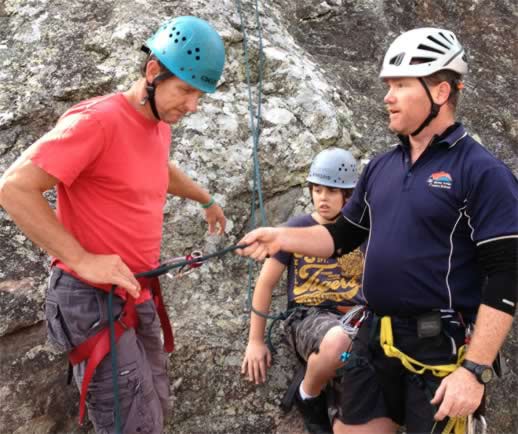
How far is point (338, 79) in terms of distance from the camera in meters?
5.36

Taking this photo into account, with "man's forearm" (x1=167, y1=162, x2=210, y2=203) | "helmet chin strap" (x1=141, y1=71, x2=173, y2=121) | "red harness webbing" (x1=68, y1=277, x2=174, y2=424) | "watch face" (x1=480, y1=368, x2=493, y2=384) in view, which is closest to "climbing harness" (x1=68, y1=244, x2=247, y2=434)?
"red harness webbing" (x1=68, y1=277, x2=174, y2=424)

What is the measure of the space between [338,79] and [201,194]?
100 inches

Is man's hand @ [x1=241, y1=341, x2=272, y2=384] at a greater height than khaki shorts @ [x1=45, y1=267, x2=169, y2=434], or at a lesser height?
lesser

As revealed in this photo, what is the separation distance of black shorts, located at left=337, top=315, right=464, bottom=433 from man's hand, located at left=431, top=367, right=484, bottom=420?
0.22m

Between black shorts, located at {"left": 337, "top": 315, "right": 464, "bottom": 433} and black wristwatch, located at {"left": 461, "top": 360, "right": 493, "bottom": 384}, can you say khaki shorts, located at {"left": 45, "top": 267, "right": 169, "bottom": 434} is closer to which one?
black shorts, located at {"left": 337, "top": 315, "right": 464, "bottom": 433}

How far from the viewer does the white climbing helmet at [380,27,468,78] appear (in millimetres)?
2523

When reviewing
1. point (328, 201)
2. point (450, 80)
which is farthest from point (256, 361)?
point (450, 80)

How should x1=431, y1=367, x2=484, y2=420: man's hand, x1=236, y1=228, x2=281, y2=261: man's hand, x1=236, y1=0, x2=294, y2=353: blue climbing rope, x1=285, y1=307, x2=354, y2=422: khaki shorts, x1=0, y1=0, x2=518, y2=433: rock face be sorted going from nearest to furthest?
x1=431, y1=367, x2=484, y2=420: man's hand → x1=236, y1=228, x2=281, y2=261: man's hand → x1=285, y1=307, x2=354, y2=422: khaki shorts → x1=0, y1=0, x2=518, y2=433: rock face → x1=236, y1=0, x2=294, y2=353: blue climbing rope

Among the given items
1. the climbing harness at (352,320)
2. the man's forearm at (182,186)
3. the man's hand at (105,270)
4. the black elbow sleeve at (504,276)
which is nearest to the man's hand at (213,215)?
the man's forearm at (182,186)

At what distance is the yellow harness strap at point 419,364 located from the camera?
244 centimetres

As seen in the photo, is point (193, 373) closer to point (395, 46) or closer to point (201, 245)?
point (201, 245)

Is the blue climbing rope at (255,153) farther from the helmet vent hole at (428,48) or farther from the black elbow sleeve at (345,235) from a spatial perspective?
the helmet vent hole at (428,48)

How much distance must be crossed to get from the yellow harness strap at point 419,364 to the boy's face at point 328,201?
127cm

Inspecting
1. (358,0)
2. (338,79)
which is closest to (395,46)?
(338,79)
